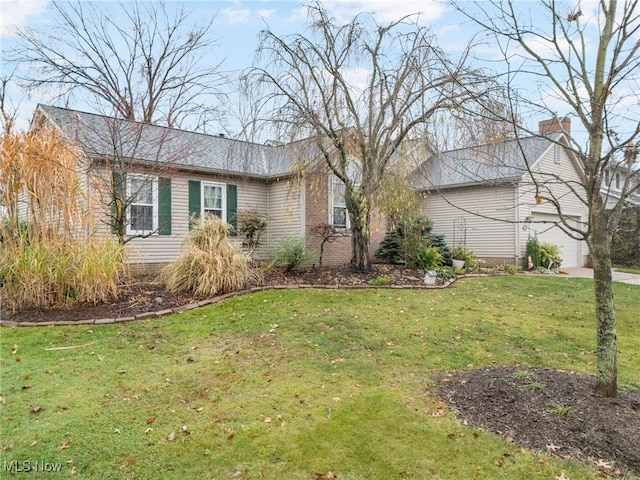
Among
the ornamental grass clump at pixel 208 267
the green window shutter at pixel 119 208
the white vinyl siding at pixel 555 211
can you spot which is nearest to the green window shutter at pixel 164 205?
the green window shutter at pixel 119 208

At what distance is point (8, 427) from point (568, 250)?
17.8 metres

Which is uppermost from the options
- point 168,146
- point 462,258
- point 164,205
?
point 168,146

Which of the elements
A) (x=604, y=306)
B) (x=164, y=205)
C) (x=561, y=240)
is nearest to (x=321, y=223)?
(x=164, y=205)

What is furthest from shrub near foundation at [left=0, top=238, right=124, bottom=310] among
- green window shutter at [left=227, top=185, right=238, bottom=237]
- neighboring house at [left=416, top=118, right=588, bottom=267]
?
neighboring house at [left=416, top=118, right=588, bottom=267]

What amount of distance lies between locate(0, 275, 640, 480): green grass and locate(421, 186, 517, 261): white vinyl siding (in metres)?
6.82

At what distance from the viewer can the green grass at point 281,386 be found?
2.68 m

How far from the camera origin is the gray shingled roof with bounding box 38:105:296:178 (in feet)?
29.6

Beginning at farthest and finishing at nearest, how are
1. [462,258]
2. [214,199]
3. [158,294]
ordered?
[462,258], [214,199], [158,294]

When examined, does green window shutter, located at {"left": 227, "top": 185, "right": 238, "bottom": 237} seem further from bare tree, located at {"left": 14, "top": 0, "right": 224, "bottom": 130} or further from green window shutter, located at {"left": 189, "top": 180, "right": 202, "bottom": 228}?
bare tree, located at {"left": 14, "top": 0, "right": 224, "bottom": 130}

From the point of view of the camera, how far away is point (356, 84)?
348 inches

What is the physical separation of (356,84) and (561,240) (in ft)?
37.6

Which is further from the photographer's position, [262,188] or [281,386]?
[262,188]

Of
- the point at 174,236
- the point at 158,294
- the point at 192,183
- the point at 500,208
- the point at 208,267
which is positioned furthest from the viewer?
the point at 500,208

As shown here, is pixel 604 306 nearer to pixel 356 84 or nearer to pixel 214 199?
pixel 356 84
